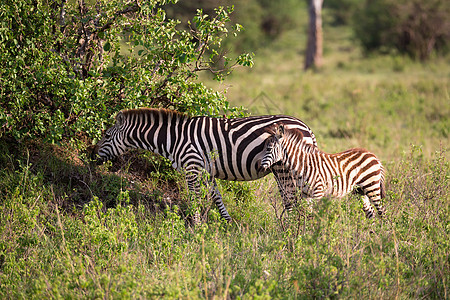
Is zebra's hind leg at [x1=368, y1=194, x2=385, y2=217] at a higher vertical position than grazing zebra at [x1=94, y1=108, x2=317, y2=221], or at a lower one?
lower

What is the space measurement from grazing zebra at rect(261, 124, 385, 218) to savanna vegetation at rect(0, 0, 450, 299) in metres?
0.27

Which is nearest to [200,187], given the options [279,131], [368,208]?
[279,131]

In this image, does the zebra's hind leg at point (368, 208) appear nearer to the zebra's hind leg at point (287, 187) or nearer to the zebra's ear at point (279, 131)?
the zebra's hind leg at point (287, 187)

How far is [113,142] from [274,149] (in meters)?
2.16

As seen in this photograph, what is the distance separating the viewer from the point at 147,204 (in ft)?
21.3

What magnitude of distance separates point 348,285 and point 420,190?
2756 mm

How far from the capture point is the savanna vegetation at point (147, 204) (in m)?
4.32

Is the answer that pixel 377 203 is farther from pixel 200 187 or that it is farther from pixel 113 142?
pixel 113 142

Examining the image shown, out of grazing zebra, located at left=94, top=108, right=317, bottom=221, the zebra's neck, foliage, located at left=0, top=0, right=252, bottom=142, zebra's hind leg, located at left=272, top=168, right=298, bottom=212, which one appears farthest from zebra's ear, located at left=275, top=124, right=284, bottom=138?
foliage, located at left=0, top=0, right=252, bottom=142

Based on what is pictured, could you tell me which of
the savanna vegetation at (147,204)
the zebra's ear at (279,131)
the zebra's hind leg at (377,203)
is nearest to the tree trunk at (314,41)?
the savanna vegetation at (147,204)

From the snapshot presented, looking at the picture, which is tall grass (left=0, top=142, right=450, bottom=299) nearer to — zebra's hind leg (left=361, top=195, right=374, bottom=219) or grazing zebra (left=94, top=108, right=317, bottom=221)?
zebra's hind leg (left=361, top=195, right=374, bottom=219)

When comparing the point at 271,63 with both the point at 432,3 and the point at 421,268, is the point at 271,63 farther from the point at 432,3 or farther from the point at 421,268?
the point at 421,268

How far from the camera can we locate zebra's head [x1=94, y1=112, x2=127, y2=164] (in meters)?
6.34

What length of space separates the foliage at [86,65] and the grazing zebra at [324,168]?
52.2 inches
